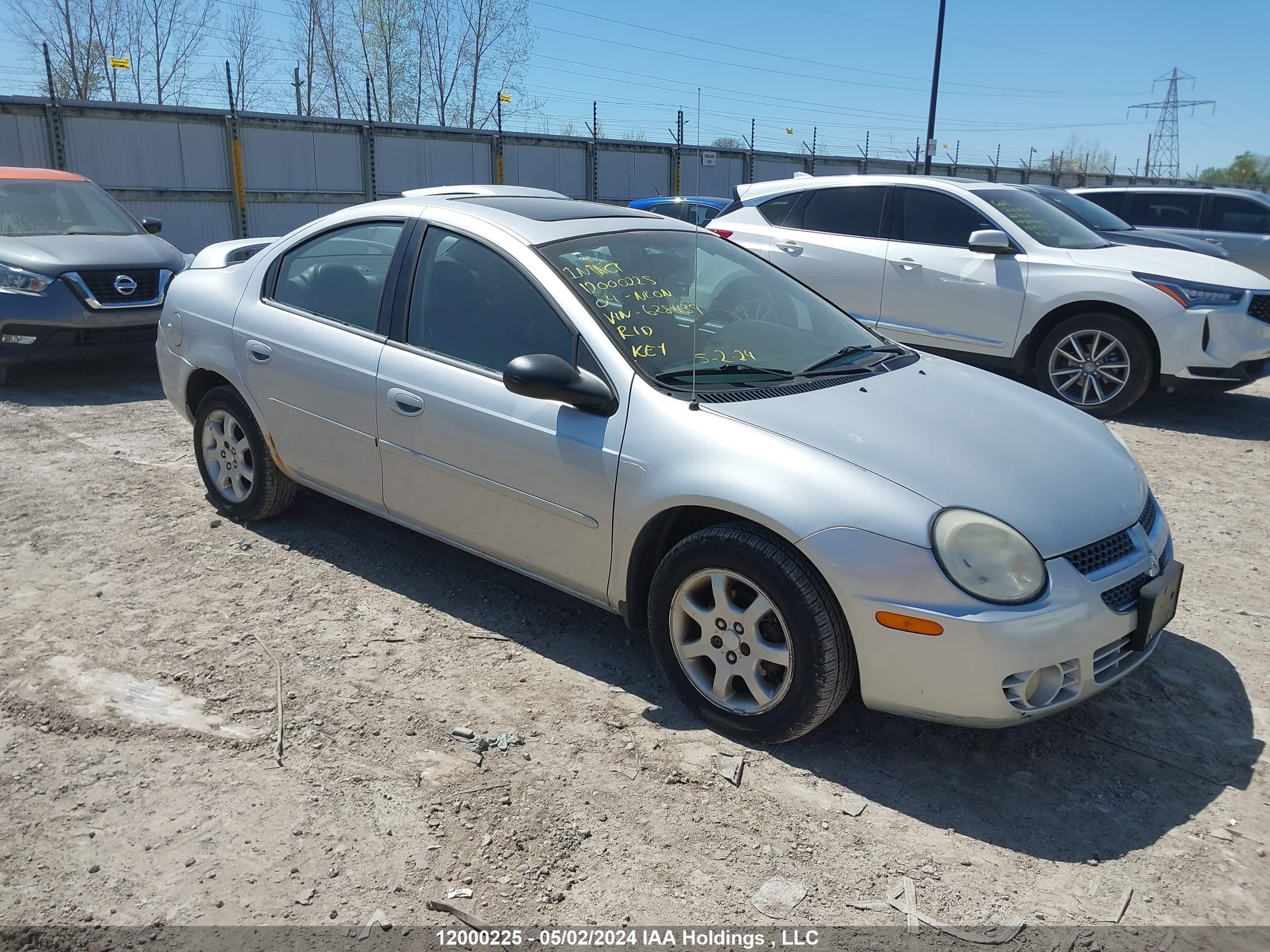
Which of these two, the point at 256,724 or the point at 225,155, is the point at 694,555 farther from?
the point at 225,155

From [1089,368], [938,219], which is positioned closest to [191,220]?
[938,219]

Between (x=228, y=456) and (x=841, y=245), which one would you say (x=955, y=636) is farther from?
(x=841, y=245)

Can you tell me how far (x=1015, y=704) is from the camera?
2.90 meters

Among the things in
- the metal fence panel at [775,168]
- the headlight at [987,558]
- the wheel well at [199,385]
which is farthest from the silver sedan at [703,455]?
the metal fence panel at [775,168]

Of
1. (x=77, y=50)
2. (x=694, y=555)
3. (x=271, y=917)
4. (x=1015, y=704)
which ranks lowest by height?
(x=271, y=917)

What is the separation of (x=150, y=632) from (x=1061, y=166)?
39.1 meters

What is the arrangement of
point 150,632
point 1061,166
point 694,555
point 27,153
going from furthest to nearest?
point 1061,166, point 27,153, point 150,632, point 694,555

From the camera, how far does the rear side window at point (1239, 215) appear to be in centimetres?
1396

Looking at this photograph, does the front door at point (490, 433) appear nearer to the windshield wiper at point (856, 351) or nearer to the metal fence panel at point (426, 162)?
the windshield wiper at point (856, 351)

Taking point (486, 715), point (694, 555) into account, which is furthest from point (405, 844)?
point (694, 555)

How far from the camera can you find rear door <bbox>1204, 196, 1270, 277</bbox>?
45.1 ft

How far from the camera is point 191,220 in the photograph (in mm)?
15766

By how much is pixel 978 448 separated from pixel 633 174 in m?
20.0

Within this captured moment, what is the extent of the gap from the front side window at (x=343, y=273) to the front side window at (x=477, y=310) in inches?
9.8
